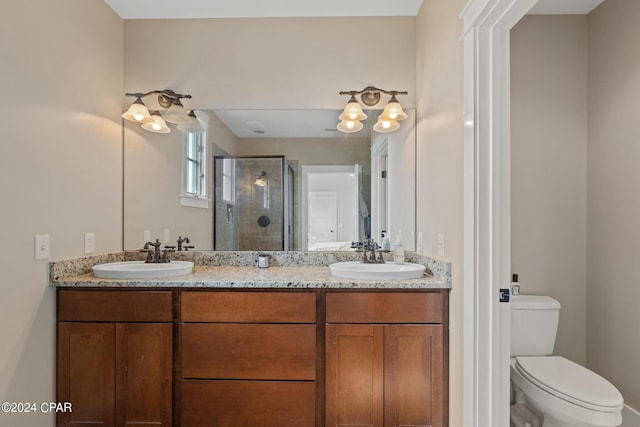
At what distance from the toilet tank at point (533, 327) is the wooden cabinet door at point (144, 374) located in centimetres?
189

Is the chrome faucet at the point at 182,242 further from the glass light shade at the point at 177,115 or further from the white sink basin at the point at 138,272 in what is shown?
the glass light shade at the point at 177,115

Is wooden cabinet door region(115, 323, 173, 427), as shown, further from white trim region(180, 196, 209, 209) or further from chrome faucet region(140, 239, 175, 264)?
white trim region(180, 196, 209, 209)

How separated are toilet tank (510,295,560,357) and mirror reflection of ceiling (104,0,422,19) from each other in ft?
6.34

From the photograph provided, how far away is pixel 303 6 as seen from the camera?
2055 millimetres

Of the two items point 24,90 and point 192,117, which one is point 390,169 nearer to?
point 192,117

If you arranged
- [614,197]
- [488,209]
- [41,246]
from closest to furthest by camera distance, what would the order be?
[488,209], [41,246], [614,197]

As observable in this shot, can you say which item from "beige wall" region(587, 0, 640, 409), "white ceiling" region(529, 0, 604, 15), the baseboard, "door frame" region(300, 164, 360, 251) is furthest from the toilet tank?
"white ceiling" region(529, 0, 604, 15)

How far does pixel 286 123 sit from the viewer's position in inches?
87.2

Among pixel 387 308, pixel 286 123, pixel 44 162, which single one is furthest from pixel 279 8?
pixel 387 308

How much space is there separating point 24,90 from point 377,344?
201cm

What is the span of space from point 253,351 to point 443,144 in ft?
4.66

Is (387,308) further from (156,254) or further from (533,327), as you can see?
(156,254)

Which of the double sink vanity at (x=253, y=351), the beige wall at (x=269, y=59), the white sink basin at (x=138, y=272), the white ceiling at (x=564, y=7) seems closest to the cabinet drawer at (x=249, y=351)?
the double sink vanity at (x=253, y=351)

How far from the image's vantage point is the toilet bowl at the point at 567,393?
1.40m
